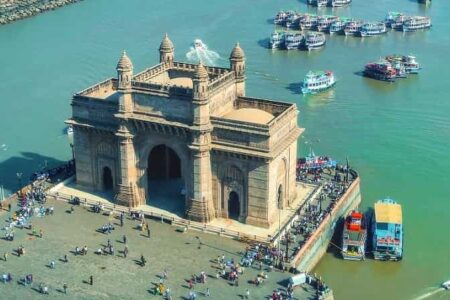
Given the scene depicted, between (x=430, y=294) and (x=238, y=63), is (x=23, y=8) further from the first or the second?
(x=430, y=294)

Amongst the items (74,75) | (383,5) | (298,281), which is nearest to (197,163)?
(298,281)

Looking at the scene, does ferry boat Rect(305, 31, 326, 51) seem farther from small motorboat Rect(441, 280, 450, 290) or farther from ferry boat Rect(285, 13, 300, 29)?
small motorboat Rect(441, 280, 450, 290)

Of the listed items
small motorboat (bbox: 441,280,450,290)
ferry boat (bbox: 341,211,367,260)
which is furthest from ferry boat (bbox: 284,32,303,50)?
small motorboat (bbox: 441,280,450,290)

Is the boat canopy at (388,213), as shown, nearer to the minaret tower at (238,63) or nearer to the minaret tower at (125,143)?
the minaret tower at (238,63)

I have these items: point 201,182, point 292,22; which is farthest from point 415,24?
point 201,182

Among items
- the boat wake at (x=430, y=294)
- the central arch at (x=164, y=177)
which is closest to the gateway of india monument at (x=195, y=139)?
the central arch at (x=164, y=177)

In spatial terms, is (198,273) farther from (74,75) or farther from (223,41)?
(223,41)
